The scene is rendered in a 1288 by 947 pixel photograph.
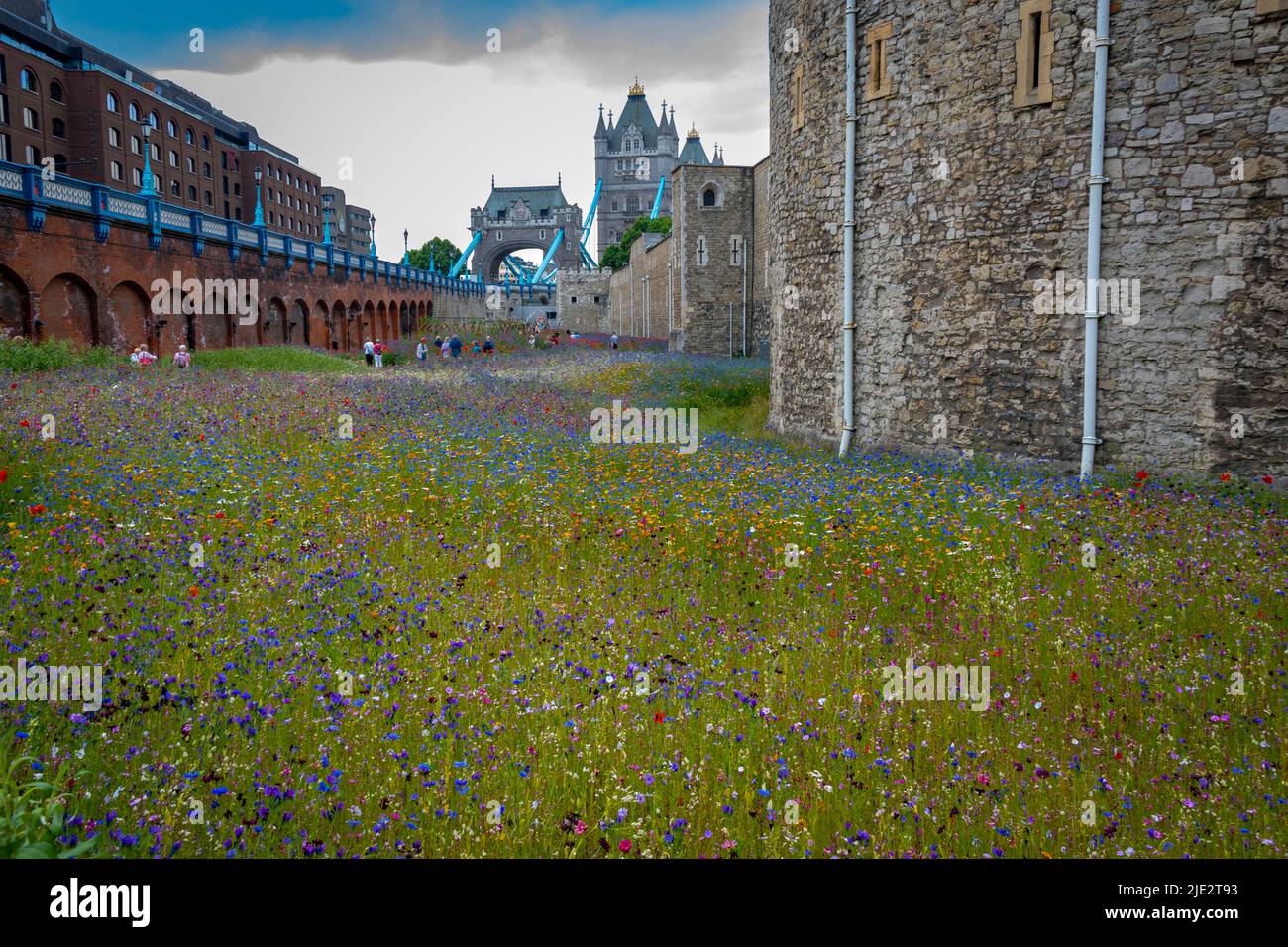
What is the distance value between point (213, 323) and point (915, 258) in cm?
2848

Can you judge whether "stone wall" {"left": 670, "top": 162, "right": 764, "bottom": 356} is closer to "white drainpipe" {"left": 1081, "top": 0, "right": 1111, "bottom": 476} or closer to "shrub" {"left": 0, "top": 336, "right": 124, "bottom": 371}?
"shrub" {"left": 0, "top": 336, "right": 124, "bottom": 371}

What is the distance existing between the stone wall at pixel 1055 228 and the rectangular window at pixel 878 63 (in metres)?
0.06

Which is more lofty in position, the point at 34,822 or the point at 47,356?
the point at 47,356

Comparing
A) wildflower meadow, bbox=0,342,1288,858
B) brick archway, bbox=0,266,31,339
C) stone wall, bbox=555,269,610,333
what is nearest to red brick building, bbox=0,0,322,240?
stone wall, bbox=555,269,610,333

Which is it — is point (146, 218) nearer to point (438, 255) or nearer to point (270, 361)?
point (270, 361)

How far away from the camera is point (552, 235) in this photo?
142750mm

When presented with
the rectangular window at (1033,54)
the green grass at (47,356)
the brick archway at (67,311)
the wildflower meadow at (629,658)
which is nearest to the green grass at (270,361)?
the brick archway at (67,311)

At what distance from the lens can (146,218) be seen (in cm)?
2642

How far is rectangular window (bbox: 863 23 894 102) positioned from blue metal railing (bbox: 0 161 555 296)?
65.7ft

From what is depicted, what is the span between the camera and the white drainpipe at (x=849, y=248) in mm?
12633

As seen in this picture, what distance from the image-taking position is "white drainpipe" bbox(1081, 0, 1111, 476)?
9516 mm

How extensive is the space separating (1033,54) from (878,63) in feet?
8.69

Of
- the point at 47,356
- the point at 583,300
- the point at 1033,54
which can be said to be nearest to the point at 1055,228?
the point at 1033,54

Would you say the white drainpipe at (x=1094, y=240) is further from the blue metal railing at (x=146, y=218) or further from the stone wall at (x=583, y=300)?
the stone wall at (x=583, y=300)
